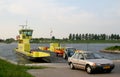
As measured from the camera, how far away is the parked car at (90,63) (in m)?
22.2

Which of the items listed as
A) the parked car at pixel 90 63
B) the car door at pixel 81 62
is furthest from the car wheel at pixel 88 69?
the car door at pixel 81 62

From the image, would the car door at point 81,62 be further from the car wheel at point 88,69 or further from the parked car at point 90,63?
the car wheel at point 88,69

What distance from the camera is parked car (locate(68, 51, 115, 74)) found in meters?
22.2

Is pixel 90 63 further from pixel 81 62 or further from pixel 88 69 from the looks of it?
pixel 81 62

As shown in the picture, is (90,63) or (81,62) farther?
(81,62)

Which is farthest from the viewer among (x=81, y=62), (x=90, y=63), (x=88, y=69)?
(x=81, y=62)

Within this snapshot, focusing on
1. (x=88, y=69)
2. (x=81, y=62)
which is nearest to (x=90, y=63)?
(x=88, y=69)

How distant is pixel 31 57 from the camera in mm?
44469

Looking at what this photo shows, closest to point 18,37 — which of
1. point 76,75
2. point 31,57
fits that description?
point 31,57

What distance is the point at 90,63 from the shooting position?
22.6 metres

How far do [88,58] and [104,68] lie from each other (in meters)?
2.01

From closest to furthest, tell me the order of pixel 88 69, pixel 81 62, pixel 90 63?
pixel 90 63, pixel 88 69, pixel 81 62

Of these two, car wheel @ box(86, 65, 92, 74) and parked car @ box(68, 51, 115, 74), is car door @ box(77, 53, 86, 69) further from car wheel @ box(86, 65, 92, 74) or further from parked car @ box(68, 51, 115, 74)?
car wheel @ box(86, 65, 92, 74)

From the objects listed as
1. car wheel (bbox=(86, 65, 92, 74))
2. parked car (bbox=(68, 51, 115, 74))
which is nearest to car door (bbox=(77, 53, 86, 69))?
parked car (bbox=(68, 51, 115, 74))
